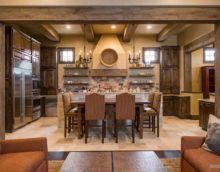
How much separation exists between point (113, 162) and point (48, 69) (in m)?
7.42

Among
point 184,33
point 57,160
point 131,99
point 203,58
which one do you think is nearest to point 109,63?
point 184,33

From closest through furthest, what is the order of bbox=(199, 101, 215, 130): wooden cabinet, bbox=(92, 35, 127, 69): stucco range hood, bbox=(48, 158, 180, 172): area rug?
1. bbox=(48, 158, 180, 172): area rug
2. bbox=(199, 101, 215, 130): wooden cabinet
3. bbox=(92, 35, 127, 69): stucco range hood

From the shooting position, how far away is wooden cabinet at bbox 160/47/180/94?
9453 mm

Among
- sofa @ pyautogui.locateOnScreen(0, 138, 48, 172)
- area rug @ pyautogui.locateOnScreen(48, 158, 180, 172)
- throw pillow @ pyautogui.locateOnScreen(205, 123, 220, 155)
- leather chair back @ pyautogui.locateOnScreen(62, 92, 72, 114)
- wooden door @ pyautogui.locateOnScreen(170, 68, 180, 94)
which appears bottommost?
area rug @ pyautogui.locateOnScreen(48, 158, 180, 172)

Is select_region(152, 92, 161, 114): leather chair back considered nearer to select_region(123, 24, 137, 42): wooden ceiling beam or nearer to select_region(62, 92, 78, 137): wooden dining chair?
select_region(62, 92, 78, 137): wooden dining chair

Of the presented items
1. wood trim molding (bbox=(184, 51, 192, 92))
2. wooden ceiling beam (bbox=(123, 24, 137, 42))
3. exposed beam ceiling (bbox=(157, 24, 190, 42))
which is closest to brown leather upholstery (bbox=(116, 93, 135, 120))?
wooden ceiling beam (bbox=(123, 24, 137, 42))

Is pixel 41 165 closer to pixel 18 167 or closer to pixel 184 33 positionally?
pixel 18 167

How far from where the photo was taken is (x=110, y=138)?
5.45 m

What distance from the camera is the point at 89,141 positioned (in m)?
5.20

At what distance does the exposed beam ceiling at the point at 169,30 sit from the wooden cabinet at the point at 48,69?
424 cm

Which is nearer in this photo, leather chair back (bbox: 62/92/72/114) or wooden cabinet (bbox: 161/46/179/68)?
leather chair back (bbox: 62/92/72/114)

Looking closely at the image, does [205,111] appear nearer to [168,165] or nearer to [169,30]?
[169,30]

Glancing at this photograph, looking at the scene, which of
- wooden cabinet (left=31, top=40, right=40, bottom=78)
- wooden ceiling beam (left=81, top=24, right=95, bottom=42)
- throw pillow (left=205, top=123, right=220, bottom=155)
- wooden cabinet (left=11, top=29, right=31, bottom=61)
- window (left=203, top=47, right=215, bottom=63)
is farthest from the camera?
window (left=203, top=47, right=215, bottom=63)

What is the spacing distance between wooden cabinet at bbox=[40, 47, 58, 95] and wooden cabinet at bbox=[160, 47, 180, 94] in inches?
171
